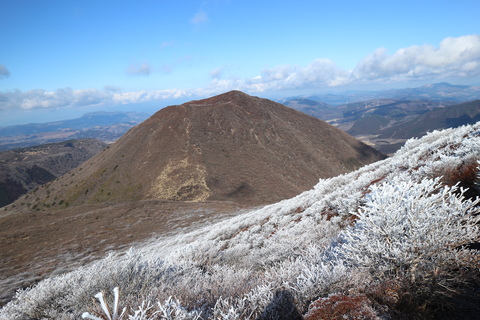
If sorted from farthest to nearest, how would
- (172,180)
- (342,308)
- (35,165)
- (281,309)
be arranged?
(35,165) < (172,180) < (281,309) < (342,308)

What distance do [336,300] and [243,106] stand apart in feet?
196

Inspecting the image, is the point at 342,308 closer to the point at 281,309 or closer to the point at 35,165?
the point at 281,309

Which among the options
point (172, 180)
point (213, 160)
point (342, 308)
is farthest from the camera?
point (213, 160)

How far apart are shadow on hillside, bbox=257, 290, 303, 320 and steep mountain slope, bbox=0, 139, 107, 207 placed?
125 meters

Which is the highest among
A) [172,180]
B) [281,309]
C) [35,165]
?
[281,309]

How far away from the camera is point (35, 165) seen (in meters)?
122

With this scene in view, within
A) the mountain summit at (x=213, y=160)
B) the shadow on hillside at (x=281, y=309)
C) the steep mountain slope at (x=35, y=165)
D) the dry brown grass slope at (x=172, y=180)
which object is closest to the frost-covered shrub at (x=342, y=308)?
the shadow on hillside at (x=281, y=309)

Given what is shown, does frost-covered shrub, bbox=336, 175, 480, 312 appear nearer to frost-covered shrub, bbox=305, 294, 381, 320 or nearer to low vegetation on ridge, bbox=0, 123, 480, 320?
low vegetation on ridge, bbox=0, 123, 480, 320

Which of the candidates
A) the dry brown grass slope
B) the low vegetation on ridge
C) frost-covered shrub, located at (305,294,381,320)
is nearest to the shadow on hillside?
the low vegetation on ridge

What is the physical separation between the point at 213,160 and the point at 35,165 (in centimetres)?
13565

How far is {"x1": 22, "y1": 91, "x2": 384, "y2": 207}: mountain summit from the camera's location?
1364 inches

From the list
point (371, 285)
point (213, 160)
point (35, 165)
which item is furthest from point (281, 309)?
point (35, 165)

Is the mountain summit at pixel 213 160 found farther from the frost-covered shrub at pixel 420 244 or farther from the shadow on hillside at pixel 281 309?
the frost-covered shrub at pixel 420 244

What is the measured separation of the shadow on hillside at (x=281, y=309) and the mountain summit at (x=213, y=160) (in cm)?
2850
